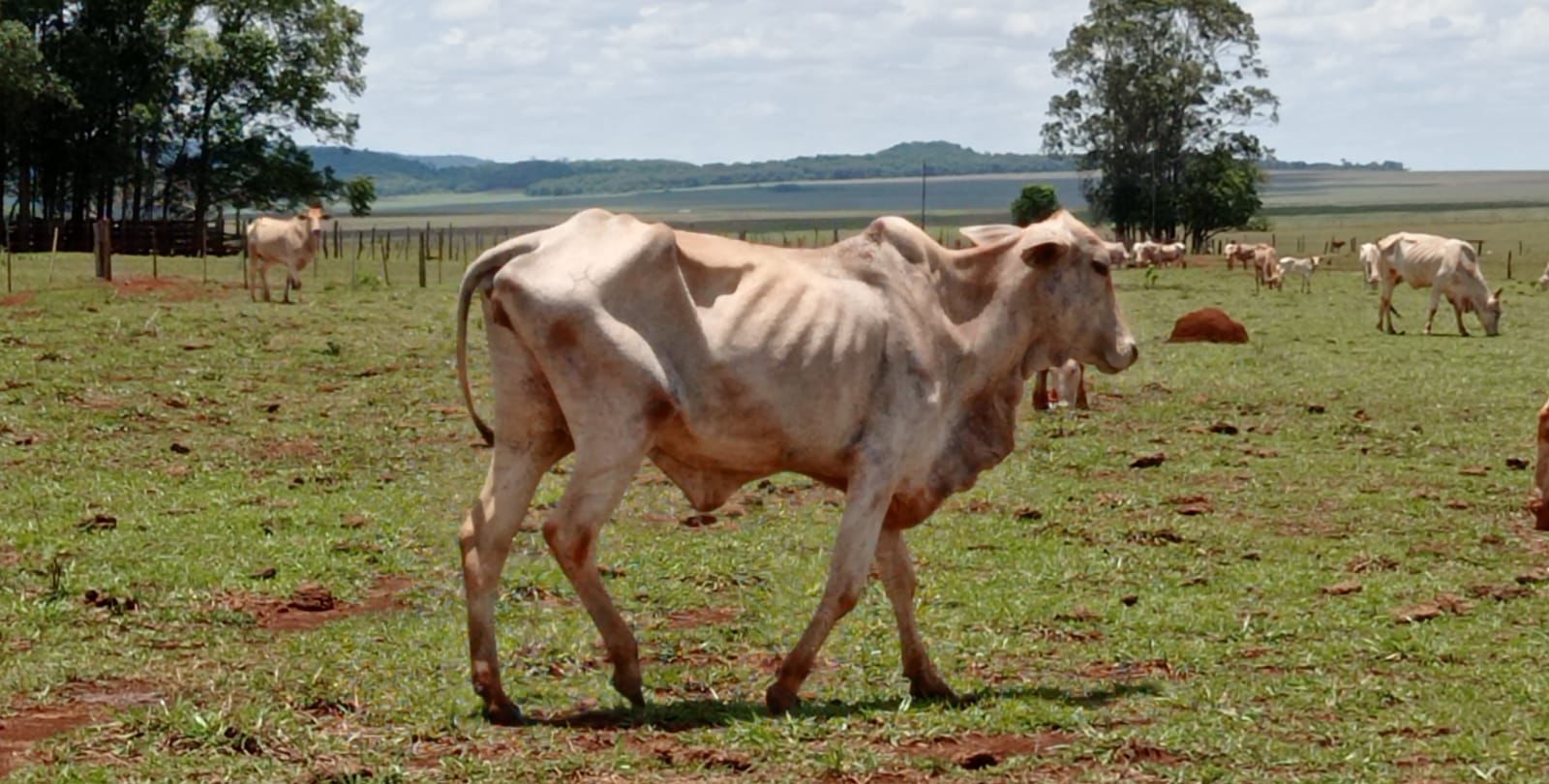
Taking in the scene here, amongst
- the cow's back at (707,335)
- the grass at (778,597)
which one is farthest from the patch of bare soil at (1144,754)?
the cow's back at (707,335)

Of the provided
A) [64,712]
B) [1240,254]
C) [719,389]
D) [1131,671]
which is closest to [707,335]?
[719,389]

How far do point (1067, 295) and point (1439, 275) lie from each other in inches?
968

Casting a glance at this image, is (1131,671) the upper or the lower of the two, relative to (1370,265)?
lower

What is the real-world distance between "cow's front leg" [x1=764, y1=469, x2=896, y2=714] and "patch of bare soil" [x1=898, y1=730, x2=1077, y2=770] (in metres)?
0.66

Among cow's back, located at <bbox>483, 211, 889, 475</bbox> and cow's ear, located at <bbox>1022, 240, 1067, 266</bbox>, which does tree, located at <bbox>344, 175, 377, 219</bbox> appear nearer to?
cow's ear, located at <bbox>1022, 240, 1067, 266</bbox>

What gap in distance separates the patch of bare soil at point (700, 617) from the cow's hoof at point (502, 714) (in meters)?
2.18

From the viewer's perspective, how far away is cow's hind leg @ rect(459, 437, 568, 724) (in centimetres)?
762

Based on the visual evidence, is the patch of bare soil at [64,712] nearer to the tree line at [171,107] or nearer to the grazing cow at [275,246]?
the grazing cow at [275,246]

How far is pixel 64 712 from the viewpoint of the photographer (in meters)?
7.73

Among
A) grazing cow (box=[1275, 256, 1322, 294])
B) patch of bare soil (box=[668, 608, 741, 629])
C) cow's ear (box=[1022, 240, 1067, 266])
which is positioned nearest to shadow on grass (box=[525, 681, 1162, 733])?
patch of bare soil (box=[668, 608, 741, 629])

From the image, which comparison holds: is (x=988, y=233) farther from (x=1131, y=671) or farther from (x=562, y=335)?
(x=562, y=335)

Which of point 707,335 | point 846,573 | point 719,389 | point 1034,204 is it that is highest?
point 1034,204

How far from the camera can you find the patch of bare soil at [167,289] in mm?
29797

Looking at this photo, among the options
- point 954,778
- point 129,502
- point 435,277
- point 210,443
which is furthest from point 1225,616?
point 435,277
